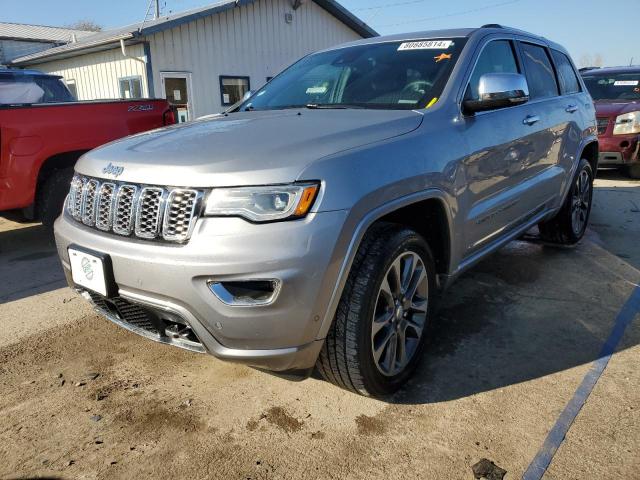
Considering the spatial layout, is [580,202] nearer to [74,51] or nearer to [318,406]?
[318,406]

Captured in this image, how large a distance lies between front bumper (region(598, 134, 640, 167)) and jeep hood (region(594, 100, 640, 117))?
37 centimetres

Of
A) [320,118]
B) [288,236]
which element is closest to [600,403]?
[288,236]

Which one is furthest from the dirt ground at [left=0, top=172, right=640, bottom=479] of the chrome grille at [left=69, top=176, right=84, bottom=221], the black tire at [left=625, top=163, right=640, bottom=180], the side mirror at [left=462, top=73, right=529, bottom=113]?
the black tire at [left=625, top=163, right=640, bottom=180]

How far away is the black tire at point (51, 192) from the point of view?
4.88 metres

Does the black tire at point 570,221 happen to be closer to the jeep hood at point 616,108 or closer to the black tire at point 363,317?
the black tire at point 363,317

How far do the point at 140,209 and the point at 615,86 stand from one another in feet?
32.0

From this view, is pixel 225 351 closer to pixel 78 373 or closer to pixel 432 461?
pixel 432 461

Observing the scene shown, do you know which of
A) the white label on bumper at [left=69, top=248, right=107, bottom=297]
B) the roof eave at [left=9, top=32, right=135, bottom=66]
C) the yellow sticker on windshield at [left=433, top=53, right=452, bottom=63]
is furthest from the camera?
the roof eave at [left=9, top=32, right=135, bottom=66]

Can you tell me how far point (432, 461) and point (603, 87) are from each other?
9525mm

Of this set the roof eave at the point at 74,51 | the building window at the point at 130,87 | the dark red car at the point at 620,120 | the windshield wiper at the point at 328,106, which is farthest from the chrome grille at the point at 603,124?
Result: the building window at the point at 130,87

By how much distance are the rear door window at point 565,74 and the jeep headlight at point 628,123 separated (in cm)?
421

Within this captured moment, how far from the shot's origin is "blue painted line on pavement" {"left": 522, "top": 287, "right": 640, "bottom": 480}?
2078mm

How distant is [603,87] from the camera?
948 cm

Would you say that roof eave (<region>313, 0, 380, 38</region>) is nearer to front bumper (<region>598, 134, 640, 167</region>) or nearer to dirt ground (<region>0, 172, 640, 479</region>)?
front bumper (<region>598, 134, 640, 167</region>)
